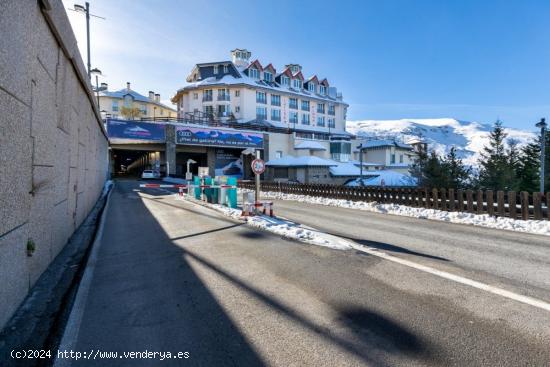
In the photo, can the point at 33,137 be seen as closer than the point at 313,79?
Yes

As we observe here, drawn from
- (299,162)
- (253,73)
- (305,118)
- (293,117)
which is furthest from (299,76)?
(299,162)

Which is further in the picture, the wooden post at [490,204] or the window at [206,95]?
the window at [206,95]

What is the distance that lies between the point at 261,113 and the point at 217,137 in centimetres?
1749

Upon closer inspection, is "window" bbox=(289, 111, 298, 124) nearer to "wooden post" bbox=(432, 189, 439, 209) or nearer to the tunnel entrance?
the tunnel entrance

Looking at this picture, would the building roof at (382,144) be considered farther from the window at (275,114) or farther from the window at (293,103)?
the window at (275,114)

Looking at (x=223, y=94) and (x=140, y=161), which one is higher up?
(x=223, y=94)

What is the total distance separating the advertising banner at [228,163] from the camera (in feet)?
153

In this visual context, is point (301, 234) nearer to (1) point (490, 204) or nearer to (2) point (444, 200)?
(1) point (490, 204)

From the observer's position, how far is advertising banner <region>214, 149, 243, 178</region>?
153ft

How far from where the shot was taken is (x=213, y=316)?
3.51m

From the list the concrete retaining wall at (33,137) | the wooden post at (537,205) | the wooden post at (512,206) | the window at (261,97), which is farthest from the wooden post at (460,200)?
the window at (261,97)

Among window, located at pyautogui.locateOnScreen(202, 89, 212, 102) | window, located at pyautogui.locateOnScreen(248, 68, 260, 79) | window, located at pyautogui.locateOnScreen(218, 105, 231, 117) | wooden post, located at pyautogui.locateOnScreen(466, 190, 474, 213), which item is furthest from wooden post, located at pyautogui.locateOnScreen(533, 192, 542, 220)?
window, located at pyautogui.locateOnScreen(248, 68, 260, 79)

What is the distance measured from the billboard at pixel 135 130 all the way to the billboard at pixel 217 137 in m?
2.46

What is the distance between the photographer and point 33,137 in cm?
399
